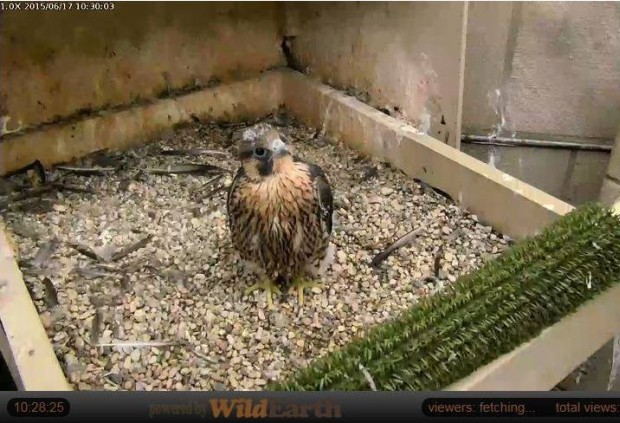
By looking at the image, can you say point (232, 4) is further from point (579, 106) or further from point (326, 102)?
point (579, 106)

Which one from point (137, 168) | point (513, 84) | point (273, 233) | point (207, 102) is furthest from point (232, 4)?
point (273, 233)

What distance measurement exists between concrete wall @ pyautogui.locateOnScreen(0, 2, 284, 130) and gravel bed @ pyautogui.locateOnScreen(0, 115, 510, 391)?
280 millimetres

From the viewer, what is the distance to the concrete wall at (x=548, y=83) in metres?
2.16

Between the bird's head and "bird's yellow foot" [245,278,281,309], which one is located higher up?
the bird's head

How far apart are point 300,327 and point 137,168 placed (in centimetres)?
106

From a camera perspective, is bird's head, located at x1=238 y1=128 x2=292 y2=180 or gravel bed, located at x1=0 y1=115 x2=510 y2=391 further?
gravel bed, located at x1=0 y1=115 x2=510 y2=391

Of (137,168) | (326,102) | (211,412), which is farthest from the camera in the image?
(326,102)

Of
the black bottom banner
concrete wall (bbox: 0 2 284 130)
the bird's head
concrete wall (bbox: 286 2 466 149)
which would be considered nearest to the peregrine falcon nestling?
the bird's head

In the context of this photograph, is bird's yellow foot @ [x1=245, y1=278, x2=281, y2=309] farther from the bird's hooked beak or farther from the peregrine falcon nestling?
the bird's hooked beak

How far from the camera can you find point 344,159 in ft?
8.16

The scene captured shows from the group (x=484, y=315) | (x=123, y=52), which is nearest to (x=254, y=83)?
(x=123, y=52)

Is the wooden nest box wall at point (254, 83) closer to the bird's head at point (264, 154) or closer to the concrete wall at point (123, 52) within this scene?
the concrete wall at point (123, 52)

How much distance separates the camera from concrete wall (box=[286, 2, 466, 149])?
2.18 meters

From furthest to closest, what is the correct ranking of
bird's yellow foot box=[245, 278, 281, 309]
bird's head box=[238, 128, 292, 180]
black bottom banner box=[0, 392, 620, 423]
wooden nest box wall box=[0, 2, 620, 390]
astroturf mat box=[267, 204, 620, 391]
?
wooden nest box wall box=[0, 2, 620, 390], bird's yellow foot box=[245, 278, 281, 309], bird's head box=[238, 128, 292, 180], astroturf mat box=[267, 204, 620, 391], black bottom banner box=[0, 392, 620, 423]
